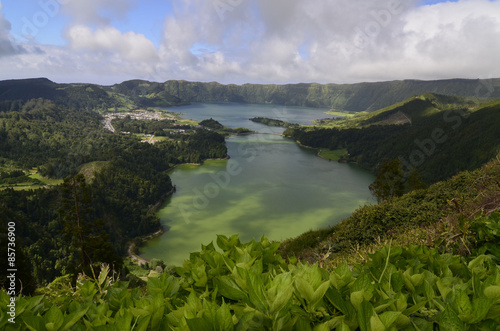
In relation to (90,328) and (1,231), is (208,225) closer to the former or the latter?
(1,231)

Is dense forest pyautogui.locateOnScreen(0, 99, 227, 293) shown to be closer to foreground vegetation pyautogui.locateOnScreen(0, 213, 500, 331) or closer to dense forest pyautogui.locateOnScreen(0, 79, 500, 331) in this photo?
dense forest pyautogui.locateOnScreen(0, 79, 500, 331)

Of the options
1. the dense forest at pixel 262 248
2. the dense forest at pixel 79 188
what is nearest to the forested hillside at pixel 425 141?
the dense forest at pixel 262 248

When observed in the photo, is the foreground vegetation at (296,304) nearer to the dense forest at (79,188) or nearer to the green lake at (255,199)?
the dense forest at (79,188)

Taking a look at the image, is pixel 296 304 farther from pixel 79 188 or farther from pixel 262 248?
pixel 79 188

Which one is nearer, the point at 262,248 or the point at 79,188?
the point at 262,248

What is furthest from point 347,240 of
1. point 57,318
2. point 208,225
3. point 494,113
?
point 494,113

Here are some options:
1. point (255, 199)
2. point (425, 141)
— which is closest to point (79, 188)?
point (255, 199)
